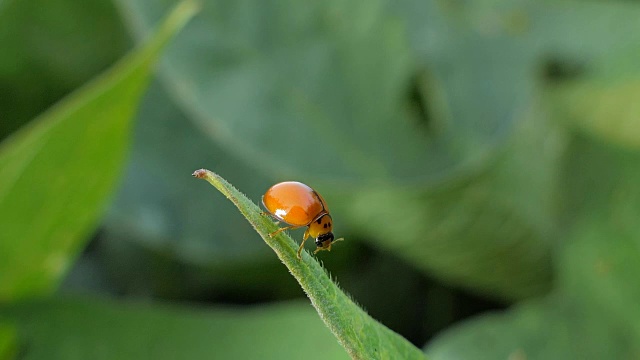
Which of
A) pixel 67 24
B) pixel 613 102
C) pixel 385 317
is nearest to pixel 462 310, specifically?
pixel 385 317

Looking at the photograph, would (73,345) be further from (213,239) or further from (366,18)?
(366,18)

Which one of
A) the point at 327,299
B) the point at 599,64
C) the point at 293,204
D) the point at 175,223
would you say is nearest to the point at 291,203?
the point at 293,204

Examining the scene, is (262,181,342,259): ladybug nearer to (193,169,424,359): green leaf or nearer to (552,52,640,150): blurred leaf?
(193,169,424,359): green leaf

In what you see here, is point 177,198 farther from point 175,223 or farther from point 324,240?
point 324,240

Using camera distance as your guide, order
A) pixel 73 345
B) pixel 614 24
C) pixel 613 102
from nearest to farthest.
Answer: pixel 73 345
pixel 613 102
pixel 614 24

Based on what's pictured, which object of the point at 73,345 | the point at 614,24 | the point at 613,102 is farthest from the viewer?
the point at 614,24

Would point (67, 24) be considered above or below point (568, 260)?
above

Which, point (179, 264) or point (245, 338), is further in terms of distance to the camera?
point (179, 264)

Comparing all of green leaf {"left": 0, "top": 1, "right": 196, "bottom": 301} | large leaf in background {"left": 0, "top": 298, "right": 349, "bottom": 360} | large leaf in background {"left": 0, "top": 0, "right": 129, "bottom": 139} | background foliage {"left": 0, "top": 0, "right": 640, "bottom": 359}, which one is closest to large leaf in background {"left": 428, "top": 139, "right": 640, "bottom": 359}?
background foliage {"left": 0, "top": 0, "right": 640, "bottom": 359}
